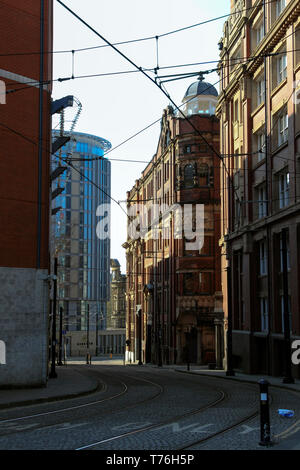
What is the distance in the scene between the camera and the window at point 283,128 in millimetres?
33875

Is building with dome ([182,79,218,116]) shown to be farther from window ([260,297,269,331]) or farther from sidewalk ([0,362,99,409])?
sidewalk ([0,362,99,409])

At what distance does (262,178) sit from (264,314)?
8.27 meters

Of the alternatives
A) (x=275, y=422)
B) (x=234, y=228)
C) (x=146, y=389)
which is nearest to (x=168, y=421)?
(x=275, y=422)

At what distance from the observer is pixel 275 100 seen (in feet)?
115

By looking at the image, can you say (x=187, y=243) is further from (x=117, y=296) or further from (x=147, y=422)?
(x=117, y=296)

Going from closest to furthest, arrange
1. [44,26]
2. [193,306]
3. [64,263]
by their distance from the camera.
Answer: [44,26] < [193,306] < [64,263]

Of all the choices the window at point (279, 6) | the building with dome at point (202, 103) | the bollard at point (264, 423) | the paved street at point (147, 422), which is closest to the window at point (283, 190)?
the window at point (279, 6)

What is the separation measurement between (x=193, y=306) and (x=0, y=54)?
38.0 m

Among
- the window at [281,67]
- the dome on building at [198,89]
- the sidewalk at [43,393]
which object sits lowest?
the sidewalk at [43,393]

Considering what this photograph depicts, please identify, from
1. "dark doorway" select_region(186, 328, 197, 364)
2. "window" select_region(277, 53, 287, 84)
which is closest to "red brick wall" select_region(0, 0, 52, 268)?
"window" select_region(277, 53, 287, 84)

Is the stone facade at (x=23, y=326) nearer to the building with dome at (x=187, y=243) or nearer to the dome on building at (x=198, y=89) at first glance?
the building with dome at (x=187, y=243)

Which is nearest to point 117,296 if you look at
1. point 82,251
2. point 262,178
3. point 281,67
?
point 82,251

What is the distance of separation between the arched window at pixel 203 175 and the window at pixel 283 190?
2511 cm

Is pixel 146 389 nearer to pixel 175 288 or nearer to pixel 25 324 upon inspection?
pixel 25 324
